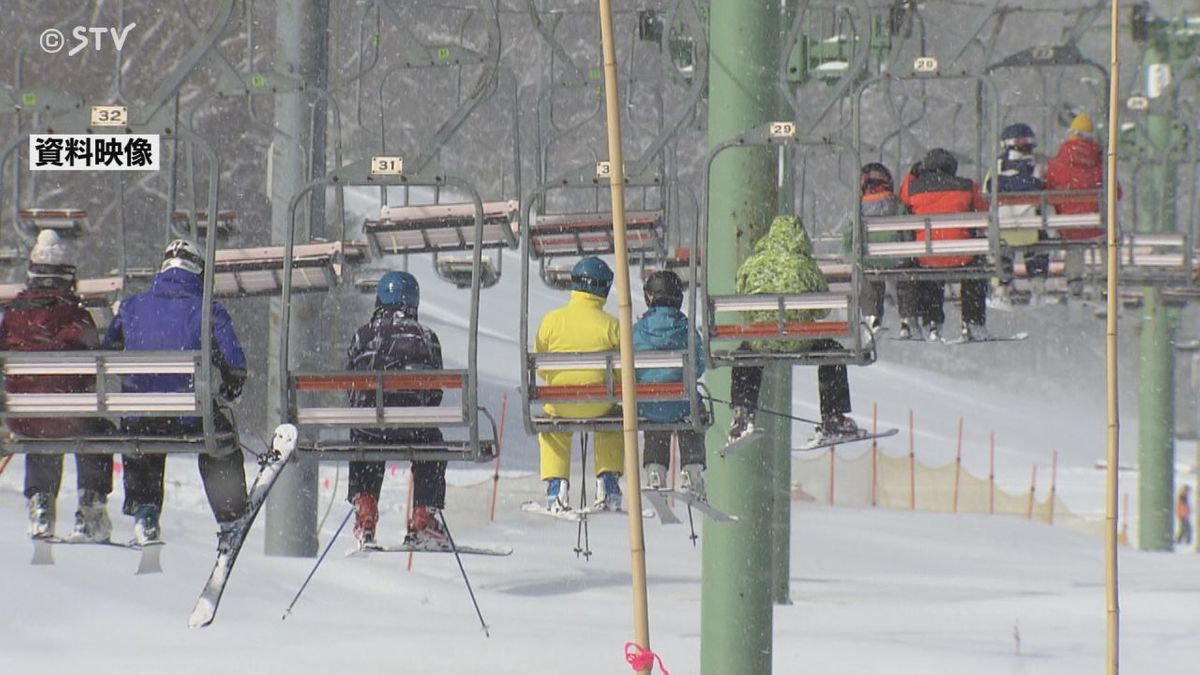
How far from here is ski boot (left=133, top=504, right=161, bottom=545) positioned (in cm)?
919

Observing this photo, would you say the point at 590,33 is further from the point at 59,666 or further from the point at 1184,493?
the point at 59,666

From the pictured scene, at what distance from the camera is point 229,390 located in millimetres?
8688

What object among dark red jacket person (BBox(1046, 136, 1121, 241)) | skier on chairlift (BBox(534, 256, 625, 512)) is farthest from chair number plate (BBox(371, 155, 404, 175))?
dark red jacket person (BBox(1046, 136, 1121, 241))

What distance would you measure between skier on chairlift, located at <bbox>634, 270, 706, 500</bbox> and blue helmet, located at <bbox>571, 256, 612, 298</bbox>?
8.1 inches

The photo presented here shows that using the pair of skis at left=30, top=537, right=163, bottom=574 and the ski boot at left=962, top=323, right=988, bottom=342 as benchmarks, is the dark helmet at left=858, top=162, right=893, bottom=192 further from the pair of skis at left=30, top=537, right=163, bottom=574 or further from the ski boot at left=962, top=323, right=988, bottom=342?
the pair of skis at left=30, top=537, right=163, bottom=574

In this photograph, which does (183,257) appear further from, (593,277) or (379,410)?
(593,277)

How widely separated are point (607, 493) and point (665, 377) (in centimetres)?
68

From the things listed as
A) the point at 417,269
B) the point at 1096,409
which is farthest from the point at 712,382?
the point at 1096,409

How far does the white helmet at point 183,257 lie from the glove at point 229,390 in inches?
25.4

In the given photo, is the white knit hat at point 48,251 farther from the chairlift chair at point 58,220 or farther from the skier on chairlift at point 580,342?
the skier on chairlift at point 580,342

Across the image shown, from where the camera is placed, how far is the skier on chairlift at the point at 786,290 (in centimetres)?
1012

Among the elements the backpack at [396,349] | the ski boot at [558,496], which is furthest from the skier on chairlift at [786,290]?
the backpack at [396,349]

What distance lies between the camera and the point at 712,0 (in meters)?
12.0

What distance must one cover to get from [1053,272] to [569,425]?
10284mm
